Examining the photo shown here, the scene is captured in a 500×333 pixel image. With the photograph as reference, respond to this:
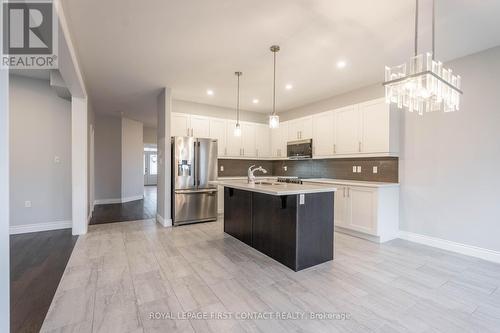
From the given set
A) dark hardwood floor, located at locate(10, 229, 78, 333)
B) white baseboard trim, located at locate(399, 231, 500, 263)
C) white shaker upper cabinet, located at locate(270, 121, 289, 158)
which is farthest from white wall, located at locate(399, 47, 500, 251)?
dark hardwood floor, located at locate(10, 229, 78, 333)

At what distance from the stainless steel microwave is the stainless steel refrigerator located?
1.83m

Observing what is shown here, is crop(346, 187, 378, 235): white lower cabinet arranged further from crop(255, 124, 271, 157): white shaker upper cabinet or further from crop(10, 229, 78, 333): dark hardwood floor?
crop(10, 229, 78, 333): dark hardwood floor

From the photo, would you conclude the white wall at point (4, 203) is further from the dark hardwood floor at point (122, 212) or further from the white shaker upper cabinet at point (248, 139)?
the white shaker upper cabinet at point (248, 139)

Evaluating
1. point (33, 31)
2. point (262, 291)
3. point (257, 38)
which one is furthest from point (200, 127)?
point (262, 291)

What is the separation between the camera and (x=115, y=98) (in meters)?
5.52

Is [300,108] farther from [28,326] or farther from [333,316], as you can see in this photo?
[28,326]

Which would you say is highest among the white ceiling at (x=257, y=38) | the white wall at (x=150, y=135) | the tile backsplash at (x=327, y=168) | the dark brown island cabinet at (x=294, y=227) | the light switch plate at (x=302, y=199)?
the white ceiling at (x=257, y=38)

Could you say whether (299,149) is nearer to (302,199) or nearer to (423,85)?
(302,199)

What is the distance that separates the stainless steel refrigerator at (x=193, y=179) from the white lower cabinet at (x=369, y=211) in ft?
8.50

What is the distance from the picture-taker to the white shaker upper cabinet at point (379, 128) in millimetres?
3988

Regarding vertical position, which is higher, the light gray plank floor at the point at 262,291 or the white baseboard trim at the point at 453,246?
the white baseboard trim at the point at 453,246

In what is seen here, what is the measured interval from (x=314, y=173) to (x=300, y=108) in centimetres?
168

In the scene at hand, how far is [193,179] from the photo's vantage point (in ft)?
16.3

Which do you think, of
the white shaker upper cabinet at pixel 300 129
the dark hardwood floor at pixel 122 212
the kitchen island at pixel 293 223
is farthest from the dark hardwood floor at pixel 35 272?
the white shaker upper cabinet at pixel 300 129
